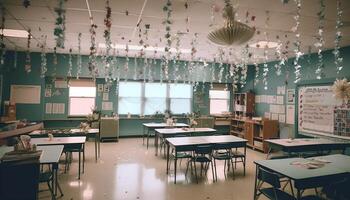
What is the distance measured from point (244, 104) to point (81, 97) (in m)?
6.88

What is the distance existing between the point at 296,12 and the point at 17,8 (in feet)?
16.3

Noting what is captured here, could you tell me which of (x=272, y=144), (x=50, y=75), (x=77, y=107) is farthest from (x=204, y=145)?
(x=50, y=75)

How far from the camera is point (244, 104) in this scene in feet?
33.0

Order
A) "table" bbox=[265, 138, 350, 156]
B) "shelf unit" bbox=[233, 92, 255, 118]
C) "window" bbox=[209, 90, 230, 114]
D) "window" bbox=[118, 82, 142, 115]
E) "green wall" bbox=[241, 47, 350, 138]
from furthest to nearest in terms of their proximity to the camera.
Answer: "window" bbox=[209, 90, 230, 114]
"shelf unit" bbox=[233, 92, 255, 118]
"window" bbox=[118, 82, 142, 115]
"green wall" bbox=[241, 47, 350, 138]
"table" bbox=[265, 138, 350, 156]

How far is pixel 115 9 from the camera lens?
4.04 metres

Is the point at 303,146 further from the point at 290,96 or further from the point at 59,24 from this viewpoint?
the point at 59,24

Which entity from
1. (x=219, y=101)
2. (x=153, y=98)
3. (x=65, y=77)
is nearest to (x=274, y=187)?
(x=153, y=98)

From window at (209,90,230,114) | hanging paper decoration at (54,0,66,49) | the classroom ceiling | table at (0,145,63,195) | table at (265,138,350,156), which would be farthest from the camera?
window at (209,90,230,114)

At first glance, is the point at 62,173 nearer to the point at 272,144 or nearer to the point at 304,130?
the point at 272,144

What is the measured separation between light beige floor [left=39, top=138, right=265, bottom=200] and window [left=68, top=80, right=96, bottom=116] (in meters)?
3.12

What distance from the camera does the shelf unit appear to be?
9.88 m

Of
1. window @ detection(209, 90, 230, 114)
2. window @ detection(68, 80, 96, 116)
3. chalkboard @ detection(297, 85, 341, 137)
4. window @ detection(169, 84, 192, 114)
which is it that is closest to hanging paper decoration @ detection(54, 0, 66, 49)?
window @ detection(68, 80, 96, 116)

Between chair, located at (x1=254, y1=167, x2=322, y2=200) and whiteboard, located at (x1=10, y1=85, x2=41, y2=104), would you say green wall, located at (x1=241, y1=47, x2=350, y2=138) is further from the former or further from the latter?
whiteboard, located at (x1=10, y1=85, x2=41, y2=104)

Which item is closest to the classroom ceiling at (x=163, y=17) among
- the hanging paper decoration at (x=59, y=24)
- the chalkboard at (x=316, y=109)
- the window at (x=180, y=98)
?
the hanging paper decoration at (x=59, y=24)
